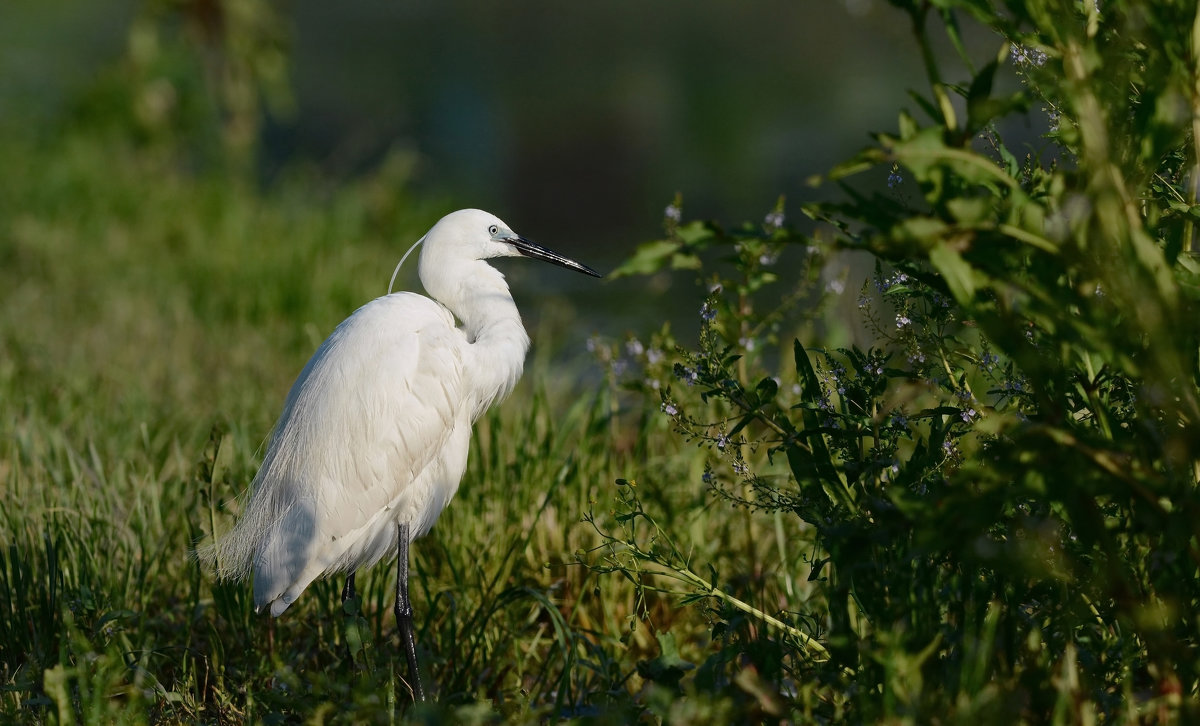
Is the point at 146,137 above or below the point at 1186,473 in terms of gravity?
above

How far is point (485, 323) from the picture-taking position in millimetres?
3104

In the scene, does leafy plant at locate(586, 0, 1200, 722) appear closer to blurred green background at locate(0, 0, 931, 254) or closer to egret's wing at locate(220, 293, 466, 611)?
egret's wing at locate(220, 293, 466, 611)

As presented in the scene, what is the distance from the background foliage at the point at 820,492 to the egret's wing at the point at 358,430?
7.9 inches

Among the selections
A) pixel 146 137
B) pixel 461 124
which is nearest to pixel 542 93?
pixel 461 124

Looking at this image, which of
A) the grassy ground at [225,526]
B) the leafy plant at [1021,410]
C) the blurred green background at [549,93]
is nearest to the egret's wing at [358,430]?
the grassy ground at [225,526]

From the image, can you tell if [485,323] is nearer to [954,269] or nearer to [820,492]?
[820,492]

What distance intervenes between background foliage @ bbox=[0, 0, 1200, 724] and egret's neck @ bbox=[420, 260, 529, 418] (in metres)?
0.30

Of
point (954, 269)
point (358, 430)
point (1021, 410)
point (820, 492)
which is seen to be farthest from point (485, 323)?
point (954, 269)

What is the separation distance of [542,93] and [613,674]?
1506 centimetres

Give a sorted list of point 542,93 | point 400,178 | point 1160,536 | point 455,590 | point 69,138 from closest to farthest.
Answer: point 1160,536
point 455,590
point 400,178
point 69,138
point 542,93

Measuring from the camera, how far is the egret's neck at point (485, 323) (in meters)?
3.01

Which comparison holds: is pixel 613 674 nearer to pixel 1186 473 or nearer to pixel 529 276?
pixel 1186 473

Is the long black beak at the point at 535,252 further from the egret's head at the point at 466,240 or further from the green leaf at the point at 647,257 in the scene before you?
the green leaf at the point at 647,257

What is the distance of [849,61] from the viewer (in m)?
17.4
